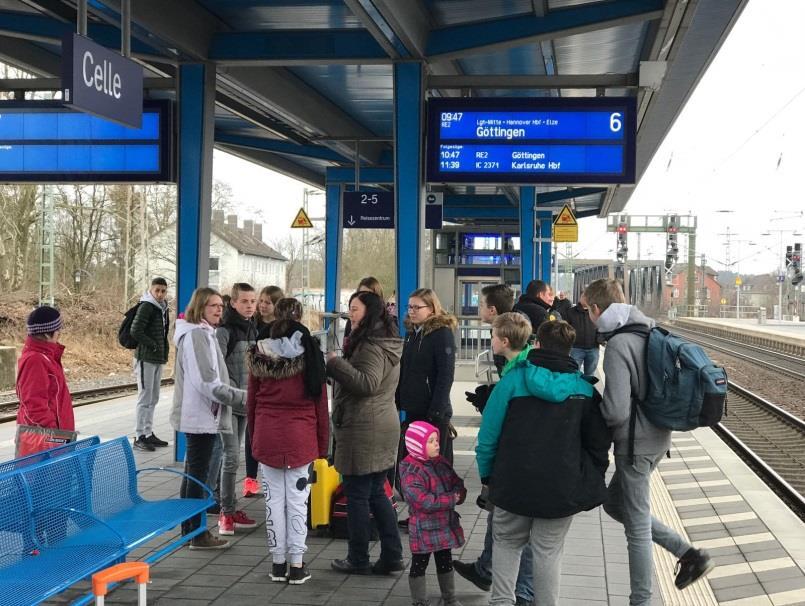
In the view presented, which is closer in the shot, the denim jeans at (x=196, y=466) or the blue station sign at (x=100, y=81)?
the blue station sign at (x=100, y=81)

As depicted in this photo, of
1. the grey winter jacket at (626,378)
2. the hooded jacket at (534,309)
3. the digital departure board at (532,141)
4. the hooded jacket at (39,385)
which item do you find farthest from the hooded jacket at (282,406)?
the digital departure board at (532,141)

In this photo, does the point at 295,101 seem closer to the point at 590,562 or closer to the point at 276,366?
the point at 276,366

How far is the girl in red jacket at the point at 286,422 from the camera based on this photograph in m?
5.46

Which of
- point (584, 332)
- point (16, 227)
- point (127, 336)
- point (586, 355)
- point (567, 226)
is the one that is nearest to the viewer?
point (127, 336)

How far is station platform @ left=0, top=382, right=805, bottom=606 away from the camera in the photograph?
17.6 feet

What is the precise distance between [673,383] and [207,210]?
5840mm

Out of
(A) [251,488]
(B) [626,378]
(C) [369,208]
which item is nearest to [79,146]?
(A) [251,488]

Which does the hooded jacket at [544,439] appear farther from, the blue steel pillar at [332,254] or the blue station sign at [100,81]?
the blue steel pillar at [332,254]

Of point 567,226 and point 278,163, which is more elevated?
point 278,163

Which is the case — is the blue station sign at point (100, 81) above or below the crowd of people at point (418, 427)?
above

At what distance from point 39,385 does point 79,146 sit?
4.45 meters

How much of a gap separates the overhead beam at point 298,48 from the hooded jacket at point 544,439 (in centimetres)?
564

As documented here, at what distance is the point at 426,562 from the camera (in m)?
5.04

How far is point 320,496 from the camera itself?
664cm
